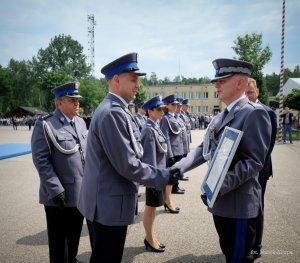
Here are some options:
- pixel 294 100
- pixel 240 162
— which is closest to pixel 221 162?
pixel 240 162

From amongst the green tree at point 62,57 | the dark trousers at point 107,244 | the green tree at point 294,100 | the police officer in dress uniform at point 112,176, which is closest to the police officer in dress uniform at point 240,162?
the police officer in dress uniform at point 112,176

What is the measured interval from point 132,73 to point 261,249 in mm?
3083

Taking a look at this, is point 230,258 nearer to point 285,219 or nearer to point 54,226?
point 54,226

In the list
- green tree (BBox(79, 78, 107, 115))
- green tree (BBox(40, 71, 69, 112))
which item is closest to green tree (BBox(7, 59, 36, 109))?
green tree (BBox(40, 71, 69, 112))

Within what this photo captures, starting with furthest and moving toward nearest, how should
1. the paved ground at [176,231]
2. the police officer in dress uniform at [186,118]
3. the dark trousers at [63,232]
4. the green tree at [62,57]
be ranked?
the green tree at [62,57], the police officer in dress uniform at [186,118], the paved ground at [176,231], the dark trousers at [63,232]

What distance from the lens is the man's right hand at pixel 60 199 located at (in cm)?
310

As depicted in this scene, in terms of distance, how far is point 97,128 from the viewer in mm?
2289

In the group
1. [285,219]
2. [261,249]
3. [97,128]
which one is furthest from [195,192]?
[97,128]

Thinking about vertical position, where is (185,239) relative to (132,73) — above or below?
below

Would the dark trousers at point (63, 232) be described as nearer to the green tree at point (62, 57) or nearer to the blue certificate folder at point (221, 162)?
the blue certificate folder at point (221, 162)

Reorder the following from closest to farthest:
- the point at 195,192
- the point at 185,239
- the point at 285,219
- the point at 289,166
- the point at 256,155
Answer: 1. the point at 256,155
2. the point at 185,239
3. the point at 285,219
4. the point at 195,192
5. the point at 289,166

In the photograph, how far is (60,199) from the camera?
10.2 feet

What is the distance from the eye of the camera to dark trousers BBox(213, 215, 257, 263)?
2.30m

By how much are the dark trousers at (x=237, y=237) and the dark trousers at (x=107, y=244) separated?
88cm
